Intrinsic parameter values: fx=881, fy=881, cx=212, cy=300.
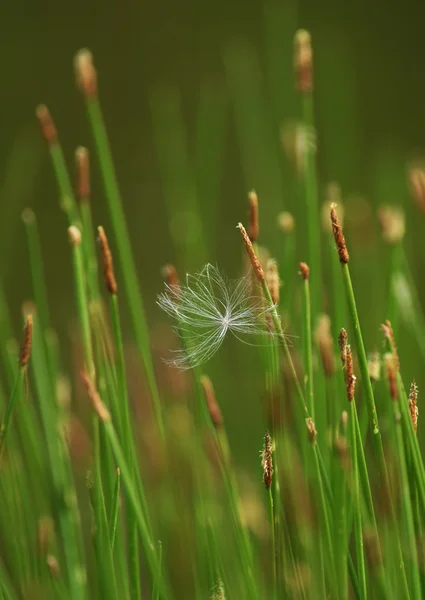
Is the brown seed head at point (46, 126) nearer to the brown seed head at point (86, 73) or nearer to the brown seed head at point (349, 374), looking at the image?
the brown seed head at point (86, 73)

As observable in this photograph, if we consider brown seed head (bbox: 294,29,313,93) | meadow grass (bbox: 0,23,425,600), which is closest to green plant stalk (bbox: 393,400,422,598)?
meadow grass (bbox: 0,23,425,600)

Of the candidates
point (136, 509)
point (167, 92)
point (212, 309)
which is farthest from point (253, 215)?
point (167, 92)

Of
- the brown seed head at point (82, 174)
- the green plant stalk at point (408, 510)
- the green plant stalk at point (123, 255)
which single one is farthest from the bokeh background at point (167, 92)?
the green plant stalk at point (408, 510)

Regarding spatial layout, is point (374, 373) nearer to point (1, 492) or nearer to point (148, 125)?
point (1, 492)

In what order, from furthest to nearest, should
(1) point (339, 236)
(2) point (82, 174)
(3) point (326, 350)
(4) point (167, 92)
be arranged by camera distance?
(4) point (167, 92) → (2) point (82, 174) → (3) point (326, 350) → (1) point (339, 236)

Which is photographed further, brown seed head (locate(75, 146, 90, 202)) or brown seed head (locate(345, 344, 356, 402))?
brown seed head (locate(75, 146, 90, 202))

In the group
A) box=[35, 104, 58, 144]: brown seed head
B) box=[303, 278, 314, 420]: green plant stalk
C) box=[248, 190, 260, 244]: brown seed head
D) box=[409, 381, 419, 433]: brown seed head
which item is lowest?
box=[409, 381, 419, 433]: brown seed head

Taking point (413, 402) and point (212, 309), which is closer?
point (413, 402)

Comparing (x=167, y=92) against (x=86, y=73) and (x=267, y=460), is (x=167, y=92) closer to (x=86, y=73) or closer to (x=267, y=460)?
(x=86, y=73)


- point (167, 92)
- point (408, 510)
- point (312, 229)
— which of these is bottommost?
point (408, 510)

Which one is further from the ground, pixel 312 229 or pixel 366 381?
pixel 312 229

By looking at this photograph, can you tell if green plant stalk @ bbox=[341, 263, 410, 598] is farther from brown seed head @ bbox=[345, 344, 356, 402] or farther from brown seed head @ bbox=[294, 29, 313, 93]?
brown seed head @ bbox=[294, 29, 313, 93]
